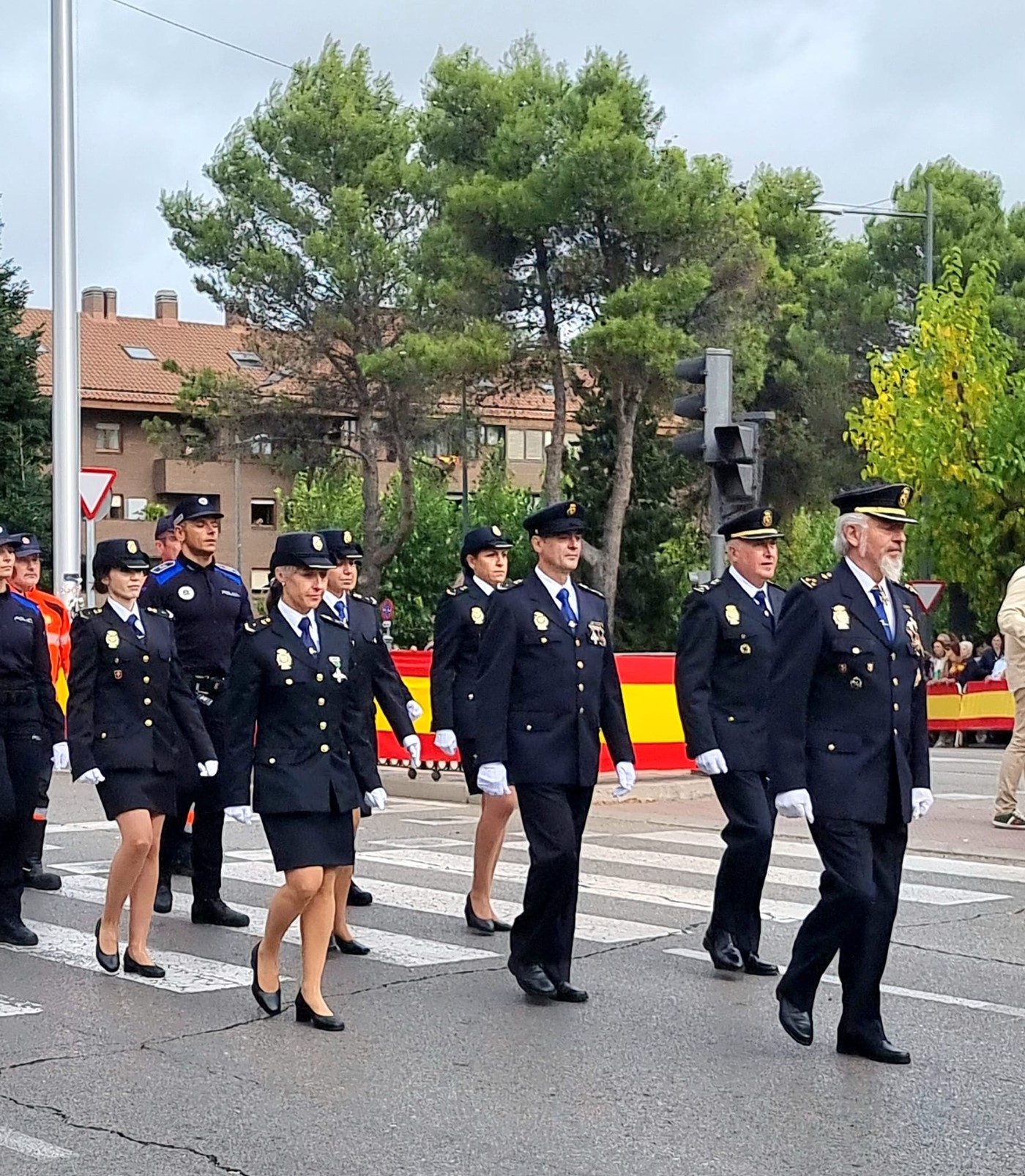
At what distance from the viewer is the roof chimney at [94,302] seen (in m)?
78.2

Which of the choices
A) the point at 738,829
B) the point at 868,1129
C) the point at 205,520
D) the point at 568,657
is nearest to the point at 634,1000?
the point at 738,829

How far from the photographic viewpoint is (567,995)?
25.1ft

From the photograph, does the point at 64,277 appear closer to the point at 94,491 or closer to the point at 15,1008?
the point at 94,491

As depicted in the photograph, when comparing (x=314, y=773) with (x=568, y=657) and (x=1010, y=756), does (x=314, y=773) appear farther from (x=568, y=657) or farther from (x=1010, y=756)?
(x=1010, y=756)

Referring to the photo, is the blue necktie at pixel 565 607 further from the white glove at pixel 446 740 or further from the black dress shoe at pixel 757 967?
the white glove at pixel 446 740

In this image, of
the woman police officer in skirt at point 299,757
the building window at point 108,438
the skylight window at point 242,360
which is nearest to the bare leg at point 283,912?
the woman police officer in skirt at point 299,757

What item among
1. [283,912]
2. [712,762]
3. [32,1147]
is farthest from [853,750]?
[32,1147]

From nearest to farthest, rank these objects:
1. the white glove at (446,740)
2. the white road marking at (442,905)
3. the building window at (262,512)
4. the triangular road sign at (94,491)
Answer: the white road marking at (442,905), the white glove at (446,740), the triangular road sign at (94,491), the building window at (262,512)

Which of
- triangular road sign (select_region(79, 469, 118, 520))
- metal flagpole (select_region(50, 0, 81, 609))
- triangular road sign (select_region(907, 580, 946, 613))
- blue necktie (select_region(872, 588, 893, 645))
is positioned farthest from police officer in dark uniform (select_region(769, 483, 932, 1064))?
triangular road sign (select_region(907, 580, 946, 613))

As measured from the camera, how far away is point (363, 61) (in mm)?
50156

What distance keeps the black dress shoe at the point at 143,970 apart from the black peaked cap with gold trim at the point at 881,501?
3603 mm

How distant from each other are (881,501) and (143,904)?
3.72 meters

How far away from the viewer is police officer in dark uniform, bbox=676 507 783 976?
809 cm

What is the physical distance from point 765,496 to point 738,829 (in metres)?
45.6
